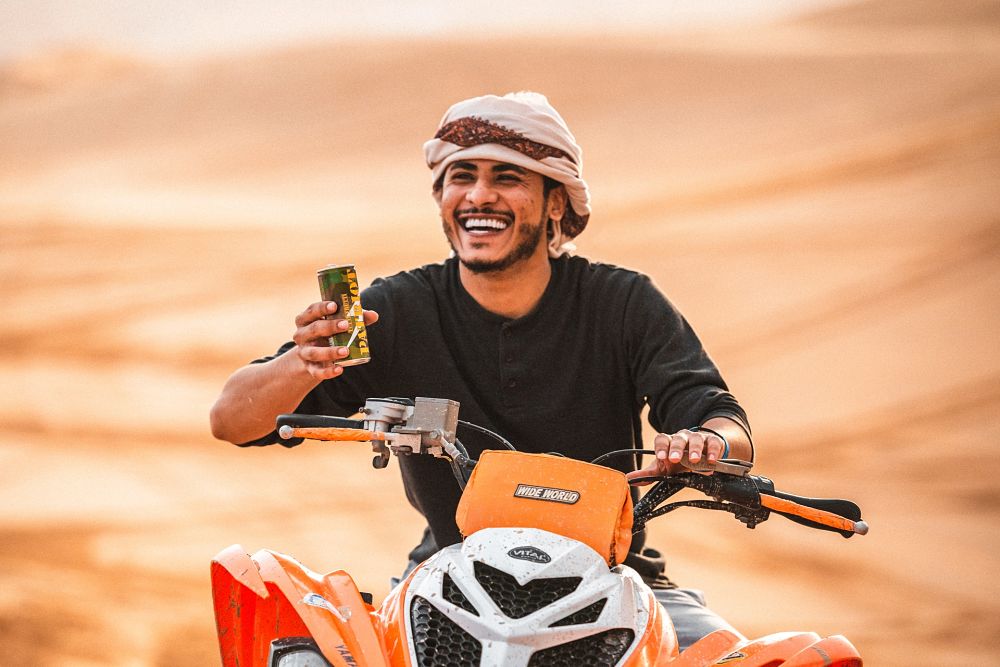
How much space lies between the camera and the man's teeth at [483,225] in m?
4.20

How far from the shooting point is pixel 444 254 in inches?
504

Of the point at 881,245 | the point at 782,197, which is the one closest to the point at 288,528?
the point at 881,245

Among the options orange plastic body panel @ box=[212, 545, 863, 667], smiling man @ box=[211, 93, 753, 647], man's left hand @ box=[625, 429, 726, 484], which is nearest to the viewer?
orange plastic body panel @ box=[212, 545, 863, 667]

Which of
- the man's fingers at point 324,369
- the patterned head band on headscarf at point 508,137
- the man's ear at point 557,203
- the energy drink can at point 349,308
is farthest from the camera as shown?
the man's ear at point 557,203

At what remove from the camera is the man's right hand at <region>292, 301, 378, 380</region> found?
318 centimetres

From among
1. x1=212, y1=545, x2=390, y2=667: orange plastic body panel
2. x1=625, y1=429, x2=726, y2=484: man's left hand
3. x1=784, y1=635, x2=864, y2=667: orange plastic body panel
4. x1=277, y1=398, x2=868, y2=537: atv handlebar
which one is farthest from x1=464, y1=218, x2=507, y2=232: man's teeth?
x1=784, y1=635, x2=864, y2=667: orange plastic body panel

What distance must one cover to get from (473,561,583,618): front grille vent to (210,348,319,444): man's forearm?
A: 4.11 ft

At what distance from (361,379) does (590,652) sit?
1.87 metres

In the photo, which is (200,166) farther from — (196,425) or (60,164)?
(196,425)

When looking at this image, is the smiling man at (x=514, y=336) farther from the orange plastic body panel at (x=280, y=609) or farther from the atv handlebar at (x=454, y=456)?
the orange plastic body panel at (x=280, y=609)

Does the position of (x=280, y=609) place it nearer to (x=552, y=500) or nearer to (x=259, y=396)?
(x=552, y=500)

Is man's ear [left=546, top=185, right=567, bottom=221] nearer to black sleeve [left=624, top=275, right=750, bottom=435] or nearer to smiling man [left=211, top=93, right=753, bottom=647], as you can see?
smiling man [left=211, top=93, right=753, bottom=647]

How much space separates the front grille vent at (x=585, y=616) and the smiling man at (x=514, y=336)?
136cm

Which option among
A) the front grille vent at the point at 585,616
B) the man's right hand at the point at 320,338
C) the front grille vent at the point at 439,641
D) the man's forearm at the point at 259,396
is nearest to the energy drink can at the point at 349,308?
the man's right hand at the point at 320,338
